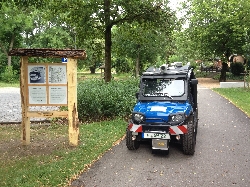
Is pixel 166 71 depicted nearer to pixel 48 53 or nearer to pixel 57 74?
pixel 57 74

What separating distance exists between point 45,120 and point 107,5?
256 inches

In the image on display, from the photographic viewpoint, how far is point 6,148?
8023mm

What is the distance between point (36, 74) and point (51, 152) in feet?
7.11

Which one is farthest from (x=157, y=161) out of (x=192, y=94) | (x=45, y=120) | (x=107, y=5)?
(x=107, y=5)

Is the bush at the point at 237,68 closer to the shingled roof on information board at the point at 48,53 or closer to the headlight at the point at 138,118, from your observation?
the headlight at the point at 138,118

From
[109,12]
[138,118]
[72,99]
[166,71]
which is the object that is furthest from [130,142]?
[109,12]

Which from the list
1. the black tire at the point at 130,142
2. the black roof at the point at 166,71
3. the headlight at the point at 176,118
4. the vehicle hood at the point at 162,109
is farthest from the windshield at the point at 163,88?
the black tire at the point at 130,142

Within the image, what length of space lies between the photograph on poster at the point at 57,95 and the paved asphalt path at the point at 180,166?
193 cm

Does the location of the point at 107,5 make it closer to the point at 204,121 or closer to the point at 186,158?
the point at 204,121

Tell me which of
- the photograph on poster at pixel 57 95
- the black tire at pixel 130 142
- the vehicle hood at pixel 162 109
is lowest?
the black tire at pixel 130 142

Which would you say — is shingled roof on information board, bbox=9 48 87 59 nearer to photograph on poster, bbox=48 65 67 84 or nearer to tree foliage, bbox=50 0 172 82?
photograph on poster, bbox=48 65 67 84

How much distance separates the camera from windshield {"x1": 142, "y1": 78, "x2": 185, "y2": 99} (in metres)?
7.87

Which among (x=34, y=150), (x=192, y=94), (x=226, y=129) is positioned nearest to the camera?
(x=34, y=150)

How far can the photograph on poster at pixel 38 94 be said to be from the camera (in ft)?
26.3
